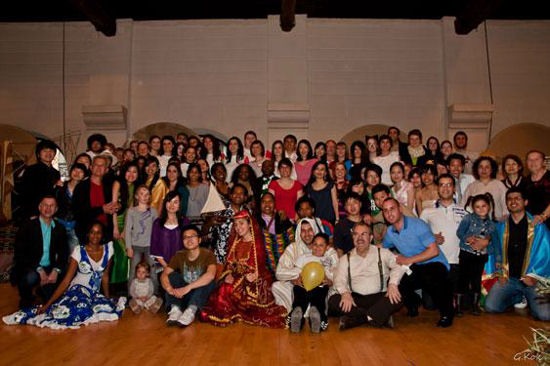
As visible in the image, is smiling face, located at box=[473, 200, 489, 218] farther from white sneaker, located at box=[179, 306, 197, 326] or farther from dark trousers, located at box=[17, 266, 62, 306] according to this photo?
dark trousers, located at box=[17, 266, 62, 306]

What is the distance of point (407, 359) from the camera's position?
8.76 ft

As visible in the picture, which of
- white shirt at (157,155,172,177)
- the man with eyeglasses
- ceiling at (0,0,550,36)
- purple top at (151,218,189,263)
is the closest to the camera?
the man with eyeglasses

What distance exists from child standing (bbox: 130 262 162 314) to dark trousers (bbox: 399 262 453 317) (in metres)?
2.17

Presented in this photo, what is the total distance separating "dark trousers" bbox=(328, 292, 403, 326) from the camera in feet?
11.2

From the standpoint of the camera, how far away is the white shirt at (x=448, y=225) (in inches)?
160

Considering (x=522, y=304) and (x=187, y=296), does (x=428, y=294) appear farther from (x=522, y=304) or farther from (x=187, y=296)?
(x=187, y=296)

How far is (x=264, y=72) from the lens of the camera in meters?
8.73

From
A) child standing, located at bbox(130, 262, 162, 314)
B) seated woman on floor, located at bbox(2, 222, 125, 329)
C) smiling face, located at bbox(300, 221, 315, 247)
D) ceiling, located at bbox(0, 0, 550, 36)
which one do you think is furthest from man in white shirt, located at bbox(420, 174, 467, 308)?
ceiling, located at bbox(0, 0, 550, 36)

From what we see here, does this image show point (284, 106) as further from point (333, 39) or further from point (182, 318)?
point (182, 318)

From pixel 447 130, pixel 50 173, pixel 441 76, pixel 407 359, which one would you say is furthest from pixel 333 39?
pixel 407 359

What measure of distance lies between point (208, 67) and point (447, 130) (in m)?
4.68

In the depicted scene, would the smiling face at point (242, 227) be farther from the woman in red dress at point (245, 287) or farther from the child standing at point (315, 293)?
the child standing at point (315, 293)

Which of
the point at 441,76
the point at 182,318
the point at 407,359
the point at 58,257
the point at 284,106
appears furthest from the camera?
the point at 441,76

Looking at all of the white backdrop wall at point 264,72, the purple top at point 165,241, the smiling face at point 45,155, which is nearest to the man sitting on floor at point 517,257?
the purple top at point 165,241
